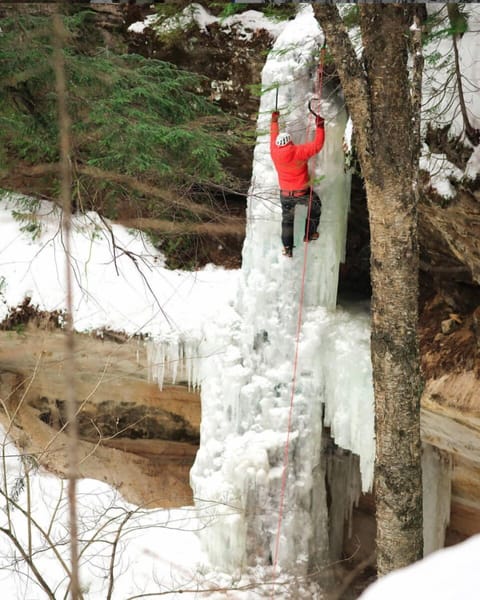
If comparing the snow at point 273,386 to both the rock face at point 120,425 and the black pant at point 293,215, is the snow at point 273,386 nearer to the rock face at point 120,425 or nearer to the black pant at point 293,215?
the black pant at point 293,215

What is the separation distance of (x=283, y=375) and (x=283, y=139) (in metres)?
2.49

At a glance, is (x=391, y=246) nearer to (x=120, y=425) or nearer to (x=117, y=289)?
(x=117, y=289)

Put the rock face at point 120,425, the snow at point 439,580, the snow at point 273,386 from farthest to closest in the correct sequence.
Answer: the rock face at point 120,425
the snow at point 273,386
the snow at point 439,580

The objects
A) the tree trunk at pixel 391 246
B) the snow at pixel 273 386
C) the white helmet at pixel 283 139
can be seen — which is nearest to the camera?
the tree trunk at pixel 391 246

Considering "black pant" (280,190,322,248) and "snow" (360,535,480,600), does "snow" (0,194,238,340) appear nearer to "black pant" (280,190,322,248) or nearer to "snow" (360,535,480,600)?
"black pant" (280,190,322,248)

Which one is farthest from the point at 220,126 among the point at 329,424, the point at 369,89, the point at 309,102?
the point at 369,89

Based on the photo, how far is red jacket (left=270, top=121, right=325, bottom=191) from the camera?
670cm

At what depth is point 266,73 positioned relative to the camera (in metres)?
7.44

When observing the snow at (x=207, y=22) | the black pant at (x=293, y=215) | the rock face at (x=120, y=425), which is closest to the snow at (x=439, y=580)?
the black pant at (x=293, y=215)

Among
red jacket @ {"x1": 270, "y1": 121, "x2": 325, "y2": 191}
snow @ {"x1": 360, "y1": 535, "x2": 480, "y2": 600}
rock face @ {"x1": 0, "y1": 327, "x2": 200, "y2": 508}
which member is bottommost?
rock face @ {"x1": 0, "y1": 327, "x2": 200, "y2": 508}

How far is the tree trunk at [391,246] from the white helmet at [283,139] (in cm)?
180

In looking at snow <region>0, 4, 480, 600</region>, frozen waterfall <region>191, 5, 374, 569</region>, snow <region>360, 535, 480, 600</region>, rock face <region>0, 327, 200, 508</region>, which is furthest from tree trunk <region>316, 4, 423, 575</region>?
rock face <region>0, 327, 200, 508</region>

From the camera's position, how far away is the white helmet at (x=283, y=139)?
22.0 ft

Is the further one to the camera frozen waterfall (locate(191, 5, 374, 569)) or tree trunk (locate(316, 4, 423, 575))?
frozen waterfall (locate(191, 5, 374, 569))
